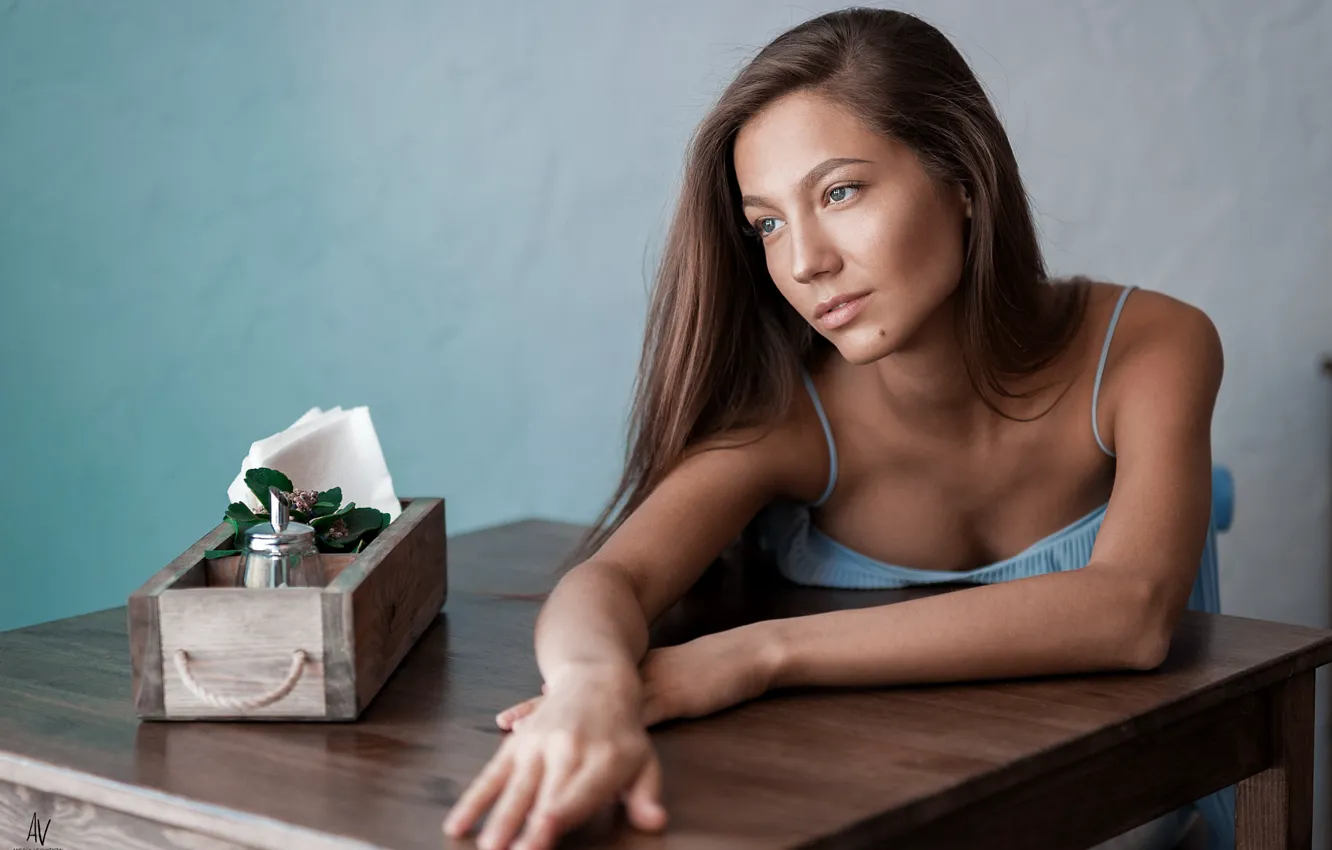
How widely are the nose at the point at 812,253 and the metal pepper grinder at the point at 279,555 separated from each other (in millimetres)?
449

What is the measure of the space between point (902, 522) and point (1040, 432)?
0.54 ft

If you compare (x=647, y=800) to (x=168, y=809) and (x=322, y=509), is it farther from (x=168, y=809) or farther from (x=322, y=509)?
(x=322, y=509)

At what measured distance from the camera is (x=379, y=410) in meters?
2.80

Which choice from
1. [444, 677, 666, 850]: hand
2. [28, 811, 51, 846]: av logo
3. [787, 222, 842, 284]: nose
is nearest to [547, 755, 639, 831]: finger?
[444, 677, 666, 850]: hand

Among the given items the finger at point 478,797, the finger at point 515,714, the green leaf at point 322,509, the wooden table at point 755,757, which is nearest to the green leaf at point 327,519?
the green leaf at point 322,509

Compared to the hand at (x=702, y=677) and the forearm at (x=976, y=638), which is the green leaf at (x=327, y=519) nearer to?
the hand at (x=702, y=677)

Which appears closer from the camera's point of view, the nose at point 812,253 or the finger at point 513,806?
the finger at point 513,806

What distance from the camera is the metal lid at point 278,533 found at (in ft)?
3.24

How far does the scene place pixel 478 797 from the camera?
766 millimetres

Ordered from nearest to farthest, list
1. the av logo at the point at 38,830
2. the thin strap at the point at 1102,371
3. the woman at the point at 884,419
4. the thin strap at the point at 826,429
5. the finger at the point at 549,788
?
the finger at the point at 549,788 < the av logo at the point at 38,830 < the woman at the point at 884,419 < the thin strap at the point at 1102,371 < the thin strap at the point at 826,429

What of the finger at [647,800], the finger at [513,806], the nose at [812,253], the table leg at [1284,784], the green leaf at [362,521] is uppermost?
the nose at [812,253]

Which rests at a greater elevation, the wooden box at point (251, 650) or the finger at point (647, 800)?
the wooden box at point (251, 650)

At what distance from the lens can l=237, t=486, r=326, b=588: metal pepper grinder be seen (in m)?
0.99

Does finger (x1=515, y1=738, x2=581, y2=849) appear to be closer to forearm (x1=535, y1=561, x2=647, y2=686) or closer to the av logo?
forearm (x1=535, y1=561, x2=647, y2=686)
